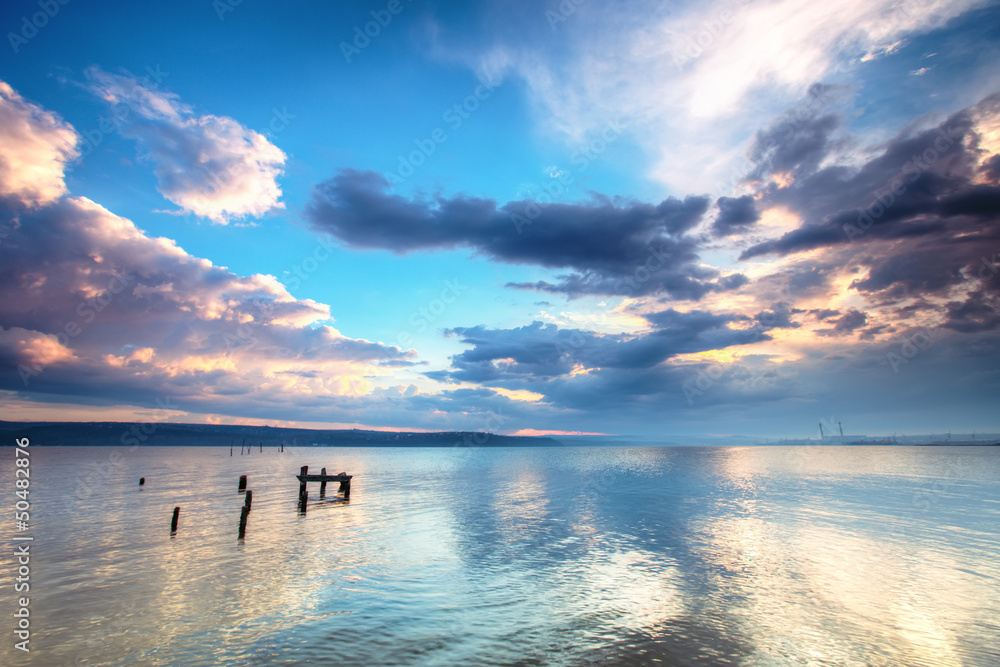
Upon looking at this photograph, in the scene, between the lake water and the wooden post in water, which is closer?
the lake water

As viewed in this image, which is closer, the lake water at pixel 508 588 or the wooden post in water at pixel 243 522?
the lake water at pixel 508 588

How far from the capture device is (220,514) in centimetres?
3559

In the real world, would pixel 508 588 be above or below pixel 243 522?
below

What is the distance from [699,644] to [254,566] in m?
18.5

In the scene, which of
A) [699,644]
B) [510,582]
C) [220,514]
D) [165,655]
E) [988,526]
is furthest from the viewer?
[220,514]

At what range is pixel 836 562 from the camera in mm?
21594

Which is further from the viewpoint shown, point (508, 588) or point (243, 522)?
point (243, 522)

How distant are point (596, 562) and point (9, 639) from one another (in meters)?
20.3

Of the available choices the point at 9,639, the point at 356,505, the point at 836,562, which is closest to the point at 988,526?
the point at 836,562

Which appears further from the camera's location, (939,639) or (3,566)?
(3,566)

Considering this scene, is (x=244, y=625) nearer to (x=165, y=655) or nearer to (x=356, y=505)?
(x=165, y=655)

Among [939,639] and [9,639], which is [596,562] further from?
[9,639]

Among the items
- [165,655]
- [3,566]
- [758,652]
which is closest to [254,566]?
[165,655]

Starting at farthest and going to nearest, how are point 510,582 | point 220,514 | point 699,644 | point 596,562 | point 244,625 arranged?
point 220,514
point 596,562
point 510,582
point 244,625
point 699,644
